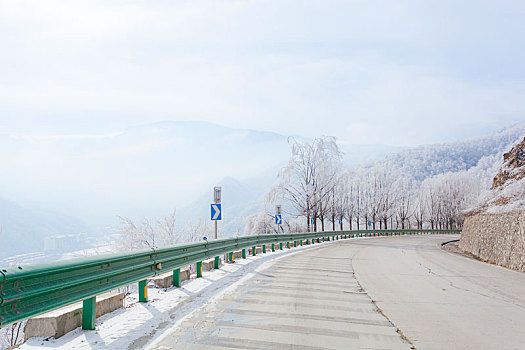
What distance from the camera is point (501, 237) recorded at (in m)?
17.1

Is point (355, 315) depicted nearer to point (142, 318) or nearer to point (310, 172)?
point (142, 318)

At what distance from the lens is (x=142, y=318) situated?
6.05 m

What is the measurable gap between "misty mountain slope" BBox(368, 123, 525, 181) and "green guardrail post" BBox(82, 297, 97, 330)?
5002 inches

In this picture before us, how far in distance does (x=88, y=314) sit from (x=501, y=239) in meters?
16.8

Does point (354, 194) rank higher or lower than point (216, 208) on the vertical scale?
higher

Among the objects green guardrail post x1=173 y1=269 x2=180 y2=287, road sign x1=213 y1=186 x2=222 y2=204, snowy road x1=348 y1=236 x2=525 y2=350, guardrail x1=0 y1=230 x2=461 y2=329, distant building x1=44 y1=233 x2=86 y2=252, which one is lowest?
distant building x1=44 y1=233 x2=86 y2=252

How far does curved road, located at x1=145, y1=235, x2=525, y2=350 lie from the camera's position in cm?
503

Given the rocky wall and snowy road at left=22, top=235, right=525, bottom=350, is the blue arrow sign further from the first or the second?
the rocky wall

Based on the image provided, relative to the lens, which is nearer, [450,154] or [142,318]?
[142,318]

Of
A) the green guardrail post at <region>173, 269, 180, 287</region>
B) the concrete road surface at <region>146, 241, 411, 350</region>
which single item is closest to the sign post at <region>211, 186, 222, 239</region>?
the concrete road surface at <region>146, 241, 411, 350</region>

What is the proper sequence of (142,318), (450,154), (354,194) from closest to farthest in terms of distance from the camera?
(142,318) < (354,194) < (450,154)

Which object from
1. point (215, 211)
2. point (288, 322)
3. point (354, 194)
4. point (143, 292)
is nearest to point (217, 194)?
point (215, 211)

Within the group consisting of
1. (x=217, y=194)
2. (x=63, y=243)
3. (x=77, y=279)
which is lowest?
(x=63, y=243)

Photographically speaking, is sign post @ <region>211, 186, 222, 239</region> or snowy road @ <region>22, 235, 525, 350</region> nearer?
snowy road @ <region>22, 235, 525, 350</region>
